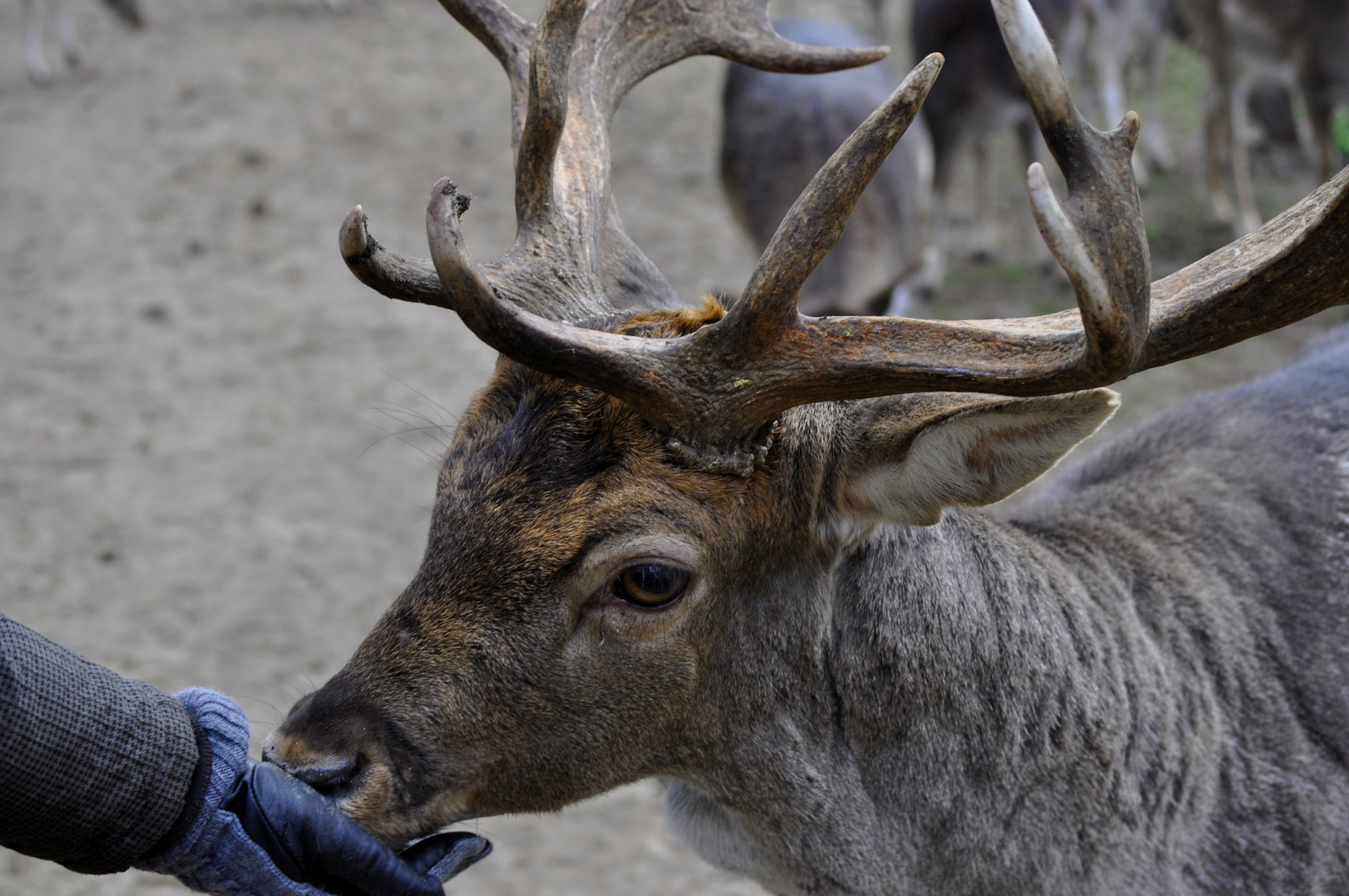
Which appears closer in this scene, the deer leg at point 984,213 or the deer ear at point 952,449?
the deer ear at point 952,449

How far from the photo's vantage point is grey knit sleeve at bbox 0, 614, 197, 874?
229 centimetres

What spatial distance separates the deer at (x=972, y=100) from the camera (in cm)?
922

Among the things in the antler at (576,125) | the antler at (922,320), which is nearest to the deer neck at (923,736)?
the antler at (922,320)

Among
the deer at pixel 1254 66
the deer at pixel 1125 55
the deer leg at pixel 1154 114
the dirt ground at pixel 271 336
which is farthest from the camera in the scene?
the deer leg at pixel 1154 114

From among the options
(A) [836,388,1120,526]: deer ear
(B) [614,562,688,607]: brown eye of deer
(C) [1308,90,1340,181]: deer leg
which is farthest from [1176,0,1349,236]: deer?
(B) [614,562,688,607]: brown eye of deer

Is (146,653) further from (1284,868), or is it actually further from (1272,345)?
(1272,345)

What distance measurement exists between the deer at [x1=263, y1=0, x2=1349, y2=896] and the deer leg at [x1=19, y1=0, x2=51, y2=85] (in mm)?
14699

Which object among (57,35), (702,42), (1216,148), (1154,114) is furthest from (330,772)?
(57,35)

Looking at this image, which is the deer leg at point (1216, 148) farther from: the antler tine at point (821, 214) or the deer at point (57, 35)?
the deer at point (57, 35)

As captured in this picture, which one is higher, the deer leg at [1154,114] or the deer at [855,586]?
the deer leg at [1154,114]

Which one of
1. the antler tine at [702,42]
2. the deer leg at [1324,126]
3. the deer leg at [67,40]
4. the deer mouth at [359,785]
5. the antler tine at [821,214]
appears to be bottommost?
the deer mouth at [359,785]

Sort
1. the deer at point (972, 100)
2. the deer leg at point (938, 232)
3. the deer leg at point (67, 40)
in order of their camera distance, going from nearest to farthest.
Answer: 1. the deer at point (972, 100)
2. the deer leg at point (938, 232)
3. the deer leg at point (67, 40)

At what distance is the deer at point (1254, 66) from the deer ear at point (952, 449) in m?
7.61

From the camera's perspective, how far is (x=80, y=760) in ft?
7.63
